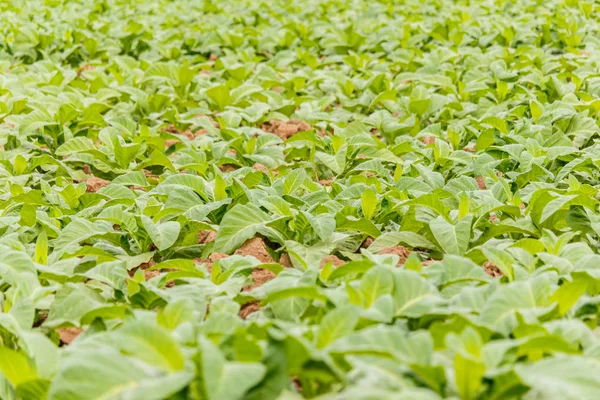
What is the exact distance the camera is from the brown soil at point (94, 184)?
4.48 m

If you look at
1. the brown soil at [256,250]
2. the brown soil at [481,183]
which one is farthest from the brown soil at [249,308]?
the brown soil at [481,183]

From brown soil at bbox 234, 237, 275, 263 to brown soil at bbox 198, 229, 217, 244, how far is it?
0.19 metres

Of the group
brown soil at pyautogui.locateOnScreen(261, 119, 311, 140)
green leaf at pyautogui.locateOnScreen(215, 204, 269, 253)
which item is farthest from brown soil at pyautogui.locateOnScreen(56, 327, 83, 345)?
brown soil at pyautogui.locateOnScreen(261, 119, 311, 140)

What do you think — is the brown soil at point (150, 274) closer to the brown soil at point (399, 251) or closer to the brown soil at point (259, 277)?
the brown soil at point (259, 277)

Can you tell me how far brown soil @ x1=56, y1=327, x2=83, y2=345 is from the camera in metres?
2.62

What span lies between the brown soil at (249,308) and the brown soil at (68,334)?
580mm

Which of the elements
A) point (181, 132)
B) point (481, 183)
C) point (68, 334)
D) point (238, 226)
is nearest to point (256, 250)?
point (238, 226)

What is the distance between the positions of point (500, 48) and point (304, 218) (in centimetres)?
478

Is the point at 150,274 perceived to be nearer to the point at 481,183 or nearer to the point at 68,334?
the point at 68,334

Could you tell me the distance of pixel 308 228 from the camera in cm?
339

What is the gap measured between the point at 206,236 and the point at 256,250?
1.14ft

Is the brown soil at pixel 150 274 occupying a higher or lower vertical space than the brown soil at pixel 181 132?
higher

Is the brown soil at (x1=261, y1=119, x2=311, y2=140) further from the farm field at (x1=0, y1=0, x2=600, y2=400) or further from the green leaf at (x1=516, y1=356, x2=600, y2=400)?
the green leaf at (x1=516, y1=356, x2=600, y2=400)

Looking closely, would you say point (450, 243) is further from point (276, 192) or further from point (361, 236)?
point (276, 192)
